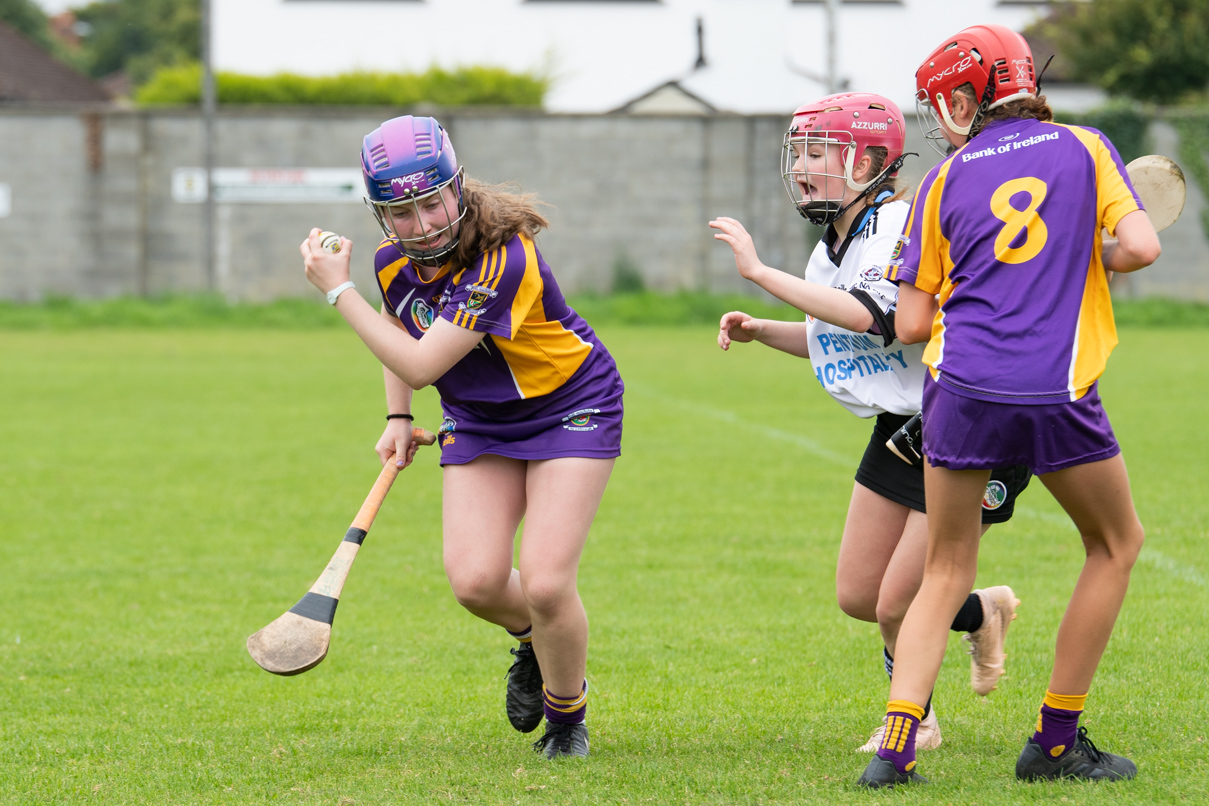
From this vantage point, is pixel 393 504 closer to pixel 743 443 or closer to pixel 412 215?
pixel 743 443

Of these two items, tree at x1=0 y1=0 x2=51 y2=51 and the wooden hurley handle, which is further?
tree at x1=0 y1=0 x2=51 y2=51

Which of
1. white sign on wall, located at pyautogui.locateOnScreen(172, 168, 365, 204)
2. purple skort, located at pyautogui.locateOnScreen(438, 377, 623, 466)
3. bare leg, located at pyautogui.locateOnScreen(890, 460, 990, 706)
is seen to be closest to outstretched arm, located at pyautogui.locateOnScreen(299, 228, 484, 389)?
purple skort, located at pyautogui.locateOnScreen(438, 377, 623, 466)

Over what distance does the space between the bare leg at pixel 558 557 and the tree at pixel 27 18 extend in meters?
67.2

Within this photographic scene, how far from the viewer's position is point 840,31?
115ft

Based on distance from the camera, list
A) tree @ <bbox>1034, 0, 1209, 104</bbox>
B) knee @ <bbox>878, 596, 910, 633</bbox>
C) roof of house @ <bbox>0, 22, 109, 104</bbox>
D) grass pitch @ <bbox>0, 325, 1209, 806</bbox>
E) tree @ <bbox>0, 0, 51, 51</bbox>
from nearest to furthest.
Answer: grass pitch @ <bbox>0, 325, 1209, 806</bbox> < knee @ <bbox>878, 596, 910, 633</bbox> < tree @ <bbox>1034, 0, 1209, 104</bbox> < roof of house @ <bbox>0, 22, 109, 104</bbox> < tree @ <bbox>0, 0, 51, 51</bbox>

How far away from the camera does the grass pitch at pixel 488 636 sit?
388 centimetres

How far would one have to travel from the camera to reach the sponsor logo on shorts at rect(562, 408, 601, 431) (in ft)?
13.6

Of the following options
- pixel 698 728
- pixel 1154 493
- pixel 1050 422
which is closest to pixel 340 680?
pixel 698 728

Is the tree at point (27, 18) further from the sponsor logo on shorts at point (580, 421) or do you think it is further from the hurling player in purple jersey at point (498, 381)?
the sponsor logo on shorts at point (580, 421)

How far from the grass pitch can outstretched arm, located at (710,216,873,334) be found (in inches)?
50.4

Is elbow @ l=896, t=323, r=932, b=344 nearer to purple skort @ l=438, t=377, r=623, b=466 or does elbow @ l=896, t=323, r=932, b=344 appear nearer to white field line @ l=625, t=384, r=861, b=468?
purple skort @ l=438, t=377, r=623, b=466

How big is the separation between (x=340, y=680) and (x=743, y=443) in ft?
21.3

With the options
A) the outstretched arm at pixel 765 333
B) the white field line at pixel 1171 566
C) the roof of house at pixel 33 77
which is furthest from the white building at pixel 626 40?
the outstretched arm at pixel 765 333

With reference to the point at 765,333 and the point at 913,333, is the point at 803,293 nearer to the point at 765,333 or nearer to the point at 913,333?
the point at 913,333
